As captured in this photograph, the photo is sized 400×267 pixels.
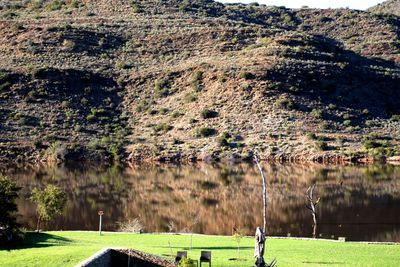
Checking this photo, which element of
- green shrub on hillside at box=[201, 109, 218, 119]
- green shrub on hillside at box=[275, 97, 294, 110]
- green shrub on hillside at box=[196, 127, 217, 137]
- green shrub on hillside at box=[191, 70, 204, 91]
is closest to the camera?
green shrub on hillside at box=[196, 127, 217, 137]

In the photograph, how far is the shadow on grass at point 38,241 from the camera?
2883 cm

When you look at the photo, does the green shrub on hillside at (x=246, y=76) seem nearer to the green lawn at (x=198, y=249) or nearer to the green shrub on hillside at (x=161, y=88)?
the green shrub on hillside at (x=161, y=88)

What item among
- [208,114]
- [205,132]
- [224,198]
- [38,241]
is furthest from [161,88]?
[38,241]

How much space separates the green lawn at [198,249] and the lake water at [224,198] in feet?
20.9

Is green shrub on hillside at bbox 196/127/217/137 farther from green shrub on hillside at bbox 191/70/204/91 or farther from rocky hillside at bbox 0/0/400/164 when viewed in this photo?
green shrub on hillside at bbox 191/70/204/91

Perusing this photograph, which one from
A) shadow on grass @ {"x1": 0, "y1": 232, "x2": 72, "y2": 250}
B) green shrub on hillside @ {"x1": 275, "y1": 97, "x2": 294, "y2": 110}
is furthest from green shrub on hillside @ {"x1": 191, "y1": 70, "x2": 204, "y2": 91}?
shadow on grass @ {"x1": 0, "y1": 232, "x2": 72, "y2": 250}

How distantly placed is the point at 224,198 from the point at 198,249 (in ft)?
81.2

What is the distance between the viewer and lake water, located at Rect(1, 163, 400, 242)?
41094mm

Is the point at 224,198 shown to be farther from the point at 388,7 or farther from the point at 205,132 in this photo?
the point at 388,7

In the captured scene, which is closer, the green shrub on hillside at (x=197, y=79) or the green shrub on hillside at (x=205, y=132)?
the green shrub on hillside at (x=205, y=132)

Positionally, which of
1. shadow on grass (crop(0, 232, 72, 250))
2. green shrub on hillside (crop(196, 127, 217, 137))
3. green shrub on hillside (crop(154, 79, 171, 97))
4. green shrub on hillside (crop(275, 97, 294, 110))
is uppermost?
green shrub on hillside (crop(154, 79, 171, 97))

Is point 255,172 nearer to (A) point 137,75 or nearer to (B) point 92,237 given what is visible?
(B) point 92,237

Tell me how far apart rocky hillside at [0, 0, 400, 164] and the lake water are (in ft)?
40.2

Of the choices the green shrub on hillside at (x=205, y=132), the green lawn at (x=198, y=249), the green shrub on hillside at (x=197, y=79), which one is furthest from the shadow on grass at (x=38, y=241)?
the green shrub on hillside at (x=197, y=79)
